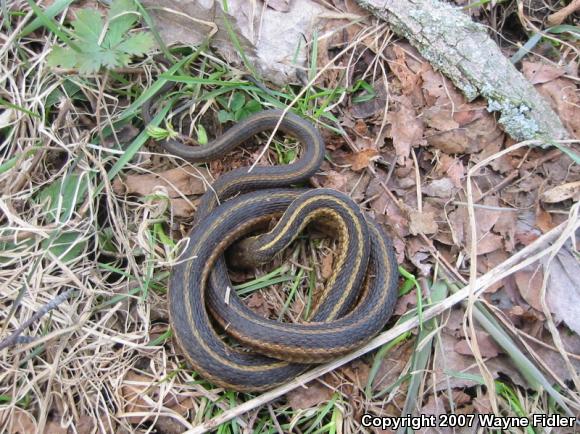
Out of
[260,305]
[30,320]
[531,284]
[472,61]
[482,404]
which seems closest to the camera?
[30,320]

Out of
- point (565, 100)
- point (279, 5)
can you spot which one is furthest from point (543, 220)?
point (279, 5)

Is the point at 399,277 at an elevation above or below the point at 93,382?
above

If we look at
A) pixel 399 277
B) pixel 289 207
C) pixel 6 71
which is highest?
pixel 6 71

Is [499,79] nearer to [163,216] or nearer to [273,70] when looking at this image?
[273,70]

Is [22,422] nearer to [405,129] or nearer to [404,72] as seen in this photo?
[405,129]

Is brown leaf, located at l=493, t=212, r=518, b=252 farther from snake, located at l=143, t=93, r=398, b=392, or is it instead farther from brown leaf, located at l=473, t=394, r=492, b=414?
brown leaf, located at l=473, t=394, r=492, b=414

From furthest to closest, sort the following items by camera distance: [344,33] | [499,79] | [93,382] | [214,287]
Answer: [344,33] → [499,79] → [214,287] → [93,382]

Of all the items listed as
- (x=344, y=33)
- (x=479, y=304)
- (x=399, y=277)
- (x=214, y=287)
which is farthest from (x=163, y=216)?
(x=479, y=304)
